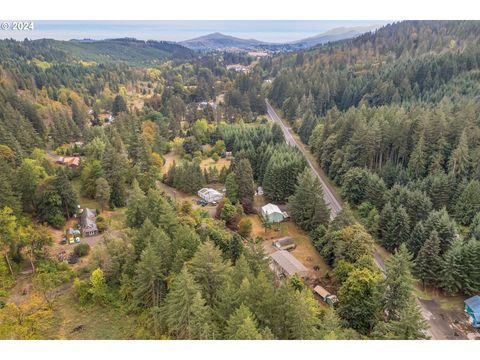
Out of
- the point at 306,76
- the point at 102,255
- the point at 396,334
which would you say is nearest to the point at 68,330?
the point at 102,255

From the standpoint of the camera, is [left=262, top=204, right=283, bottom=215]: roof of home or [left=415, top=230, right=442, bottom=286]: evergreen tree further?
[left=262, top=204, right=283, bottom=215]: roof of home

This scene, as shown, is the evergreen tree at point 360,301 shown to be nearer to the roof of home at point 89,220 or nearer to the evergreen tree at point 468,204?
the evergreen tree at point 468,204

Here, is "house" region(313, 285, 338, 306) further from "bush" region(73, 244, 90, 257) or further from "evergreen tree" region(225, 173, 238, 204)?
"bush" region(73, 244, 90, 257)

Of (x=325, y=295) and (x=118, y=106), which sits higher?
(x=118, y=106)

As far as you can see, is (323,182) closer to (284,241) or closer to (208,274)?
(284,241)

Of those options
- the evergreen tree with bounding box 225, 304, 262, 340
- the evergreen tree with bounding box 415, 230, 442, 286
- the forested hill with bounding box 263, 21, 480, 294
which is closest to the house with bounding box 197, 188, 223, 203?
the forested hill with bounding box 263, 21, 480, 294

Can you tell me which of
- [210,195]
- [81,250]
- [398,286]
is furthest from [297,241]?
[81,250]
